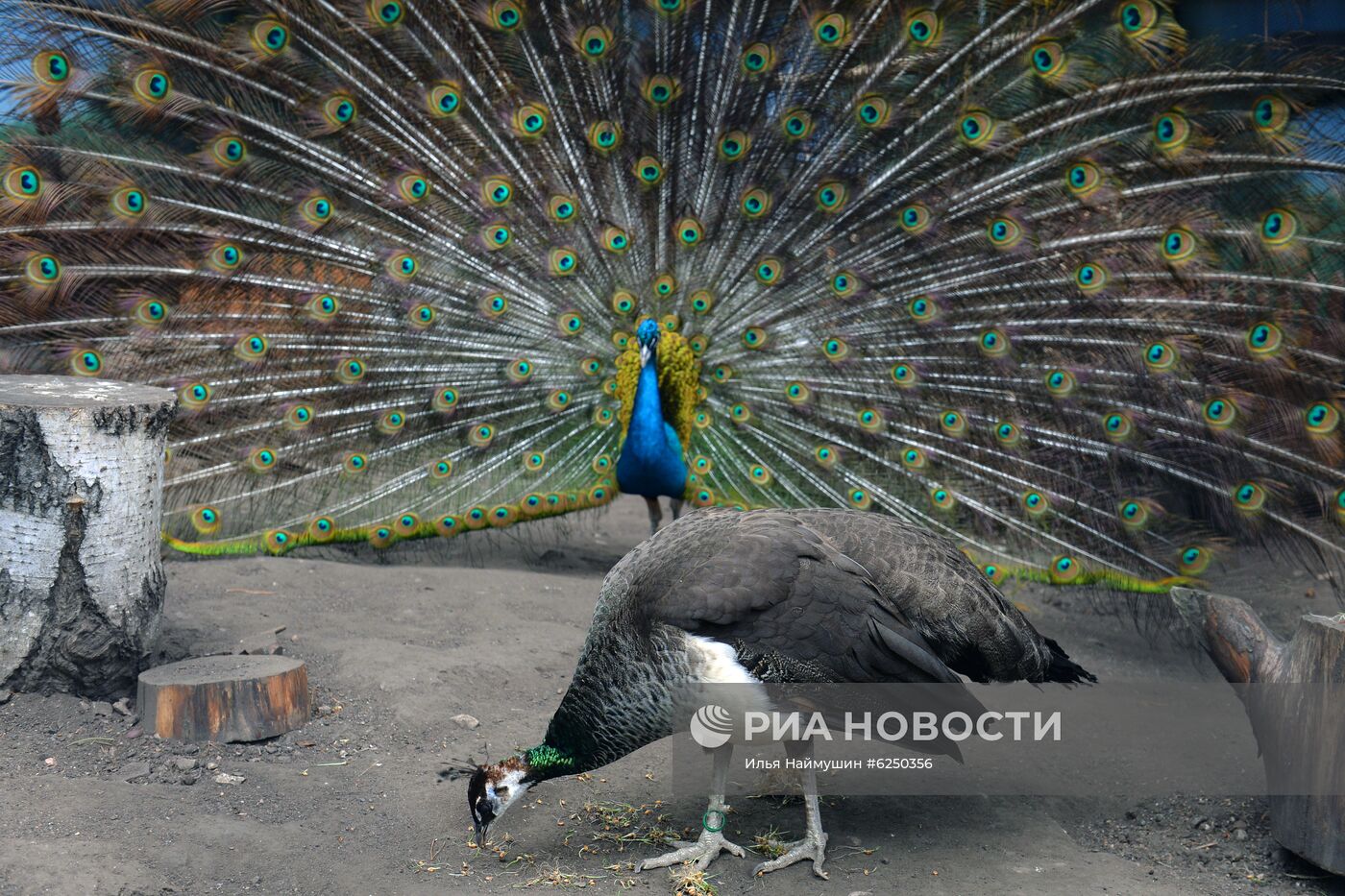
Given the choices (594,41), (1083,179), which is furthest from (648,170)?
(1083,179)

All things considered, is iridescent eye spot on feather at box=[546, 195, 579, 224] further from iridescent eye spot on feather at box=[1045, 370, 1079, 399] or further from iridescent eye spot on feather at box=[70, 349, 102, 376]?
iridescent eye spot on feather at box=[1045, 370, 1079, 399]

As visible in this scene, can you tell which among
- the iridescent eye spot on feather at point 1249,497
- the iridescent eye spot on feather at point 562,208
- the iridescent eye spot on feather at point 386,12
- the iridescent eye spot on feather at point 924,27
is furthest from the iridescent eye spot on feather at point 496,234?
the iridescent eye spot on feather at point 1249,497

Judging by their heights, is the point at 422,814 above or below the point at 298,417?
below

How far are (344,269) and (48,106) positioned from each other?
4.53 ft

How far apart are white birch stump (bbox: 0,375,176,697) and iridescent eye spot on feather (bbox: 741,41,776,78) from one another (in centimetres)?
293

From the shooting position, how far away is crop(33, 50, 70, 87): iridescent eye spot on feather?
4887 millimetres

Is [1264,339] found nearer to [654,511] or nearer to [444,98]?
[654,511]

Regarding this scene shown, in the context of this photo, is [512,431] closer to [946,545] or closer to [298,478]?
[298,478]

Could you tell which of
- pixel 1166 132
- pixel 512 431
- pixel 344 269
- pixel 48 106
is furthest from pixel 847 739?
pixel 48 106

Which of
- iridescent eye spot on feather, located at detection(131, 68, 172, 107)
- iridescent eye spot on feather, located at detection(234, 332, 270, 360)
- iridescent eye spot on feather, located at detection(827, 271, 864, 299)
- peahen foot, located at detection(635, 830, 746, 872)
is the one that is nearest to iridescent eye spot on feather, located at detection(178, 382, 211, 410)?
iridescent eye spot on feather, located at detection(234, 332, 270, 360)

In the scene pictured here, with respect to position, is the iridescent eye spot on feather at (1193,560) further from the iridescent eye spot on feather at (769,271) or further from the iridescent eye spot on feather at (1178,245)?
the iridescent eye spot on feather at (769,271)

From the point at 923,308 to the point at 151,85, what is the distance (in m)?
3.57

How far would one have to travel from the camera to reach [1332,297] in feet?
15.1

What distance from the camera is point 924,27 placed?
202 inches
